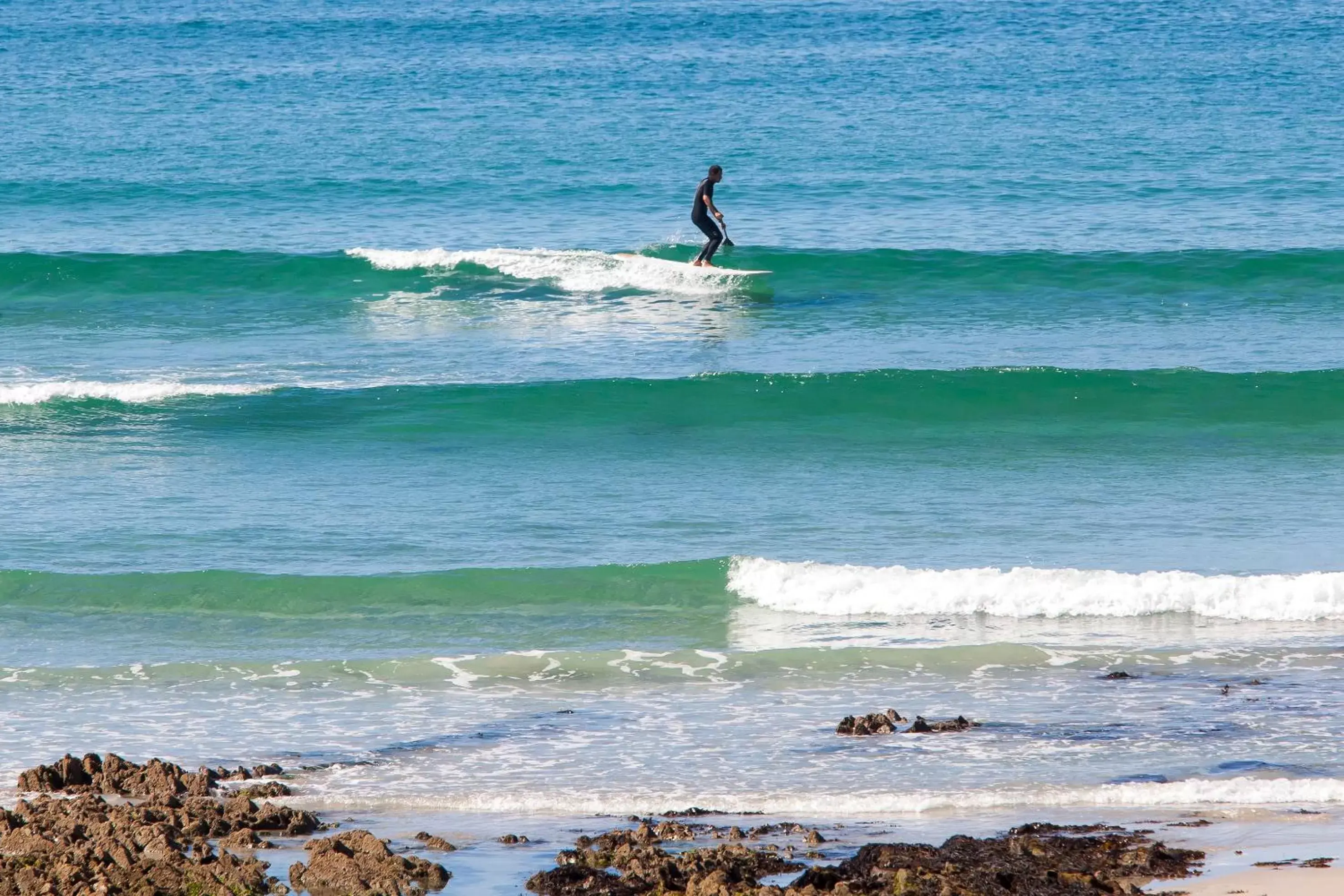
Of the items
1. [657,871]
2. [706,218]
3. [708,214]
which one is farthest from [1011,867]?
[708,214]

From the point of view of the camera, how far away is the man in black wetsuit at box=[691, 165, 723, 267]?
64.3ft

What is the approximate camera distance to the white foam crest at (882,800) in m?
6.84

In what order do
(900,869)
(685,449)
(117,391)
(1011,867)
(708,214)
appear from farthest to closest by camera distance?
(708,214), (117,391), (685,449), (1011,867), (900,869)

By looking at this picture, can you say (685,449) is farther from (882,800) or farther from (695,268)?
(882,800)

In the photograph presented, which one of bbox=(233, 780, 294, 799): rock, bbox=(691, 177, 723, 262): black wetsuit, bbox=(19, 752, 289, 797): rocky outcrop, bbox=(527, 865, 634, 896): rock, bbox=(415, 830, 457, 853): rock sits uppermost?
bbox=(691, 177, 723, 262): black wetsuit

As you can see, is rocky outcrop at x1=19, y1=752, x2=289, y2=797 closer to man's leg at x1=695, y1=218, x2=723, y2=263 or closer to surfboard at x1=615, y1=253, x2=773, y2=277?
man's leg at x1=695, y1=218, x2=723, y2=263

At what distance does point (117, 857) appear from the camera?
5.97 meters

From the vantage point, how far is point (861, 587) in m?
10.6

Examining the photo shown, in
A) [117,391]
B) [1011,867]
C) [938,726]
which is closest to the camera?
[1011,867]

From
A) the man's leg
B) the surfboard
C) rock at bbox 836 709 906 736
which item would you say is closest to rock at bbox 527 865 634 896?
rock at bbox 836 709 906 736

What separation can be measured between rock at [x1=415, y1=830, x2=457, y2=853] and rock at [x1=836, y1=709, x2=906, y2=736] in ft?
7.65

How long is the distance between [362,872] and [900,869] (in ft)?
6.39

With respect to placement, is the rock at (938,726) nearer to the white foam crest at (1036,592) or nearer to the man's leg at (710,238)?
the white foam crest at (1036,592)

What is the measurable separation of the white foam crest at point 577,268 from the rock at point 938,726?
13607mm
